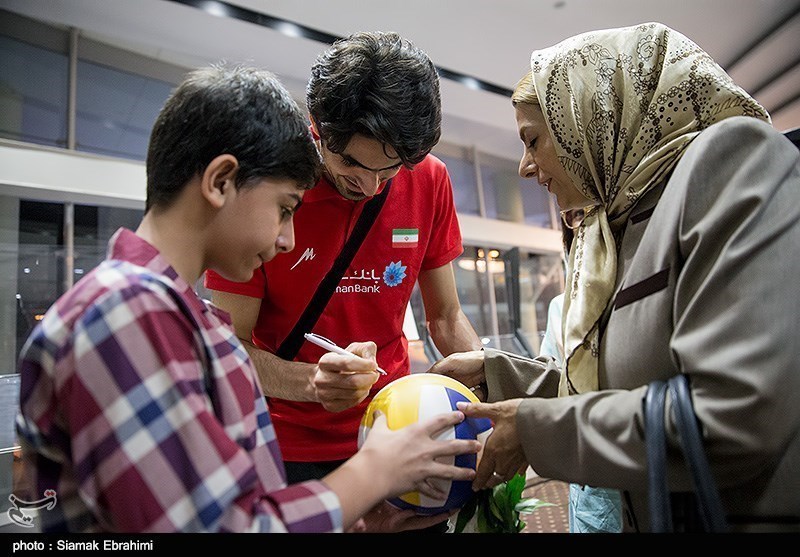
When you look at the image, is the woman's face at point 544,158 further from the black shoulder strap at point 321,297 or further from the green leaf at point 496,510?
the green leaf at point 496,510

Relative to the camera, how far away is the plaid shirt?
2.52 ft

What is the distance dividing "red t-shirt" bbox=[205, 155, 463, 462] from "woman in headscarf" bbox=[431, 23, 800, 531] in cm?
48

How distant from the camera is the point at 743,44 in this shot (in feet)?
18.4

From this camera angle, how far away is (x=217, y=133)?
1.05 metres

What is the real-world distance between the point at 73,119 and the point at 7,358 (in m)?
2.66

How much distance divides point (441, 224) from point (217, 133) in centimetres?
108

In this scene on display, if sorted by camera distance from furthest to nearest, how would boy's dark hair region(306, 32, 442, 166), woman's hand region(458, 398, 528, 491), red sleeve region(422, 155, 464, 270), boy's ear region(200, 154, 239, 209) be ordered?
red sleeve region(422, 155, 464, 270) → boy's dark hair region(306, 32, 442, 166) → woman's hand region(458, 398, 528, 491) → boy's ear region(200, 154, 239, 209)

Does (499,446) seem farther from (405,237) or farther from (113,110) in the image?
(113,110)

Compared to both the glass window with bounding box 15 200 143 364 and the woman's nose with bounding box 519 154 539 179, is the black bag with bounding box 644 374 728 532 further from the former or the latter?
the glass window with bounding box 15 200 143 364

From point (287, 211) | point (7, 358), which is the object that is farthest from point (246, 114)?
point (7, 358)

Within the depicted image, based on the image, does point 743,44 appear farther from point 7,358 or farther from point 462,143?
point 7,358

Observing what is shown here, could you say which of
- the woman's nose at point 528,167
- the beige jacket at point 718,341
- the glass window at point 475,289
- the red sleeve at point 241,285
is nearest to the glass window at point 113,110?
the glass window at point 475,289

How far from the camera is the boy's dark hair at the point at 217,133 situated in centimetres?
104

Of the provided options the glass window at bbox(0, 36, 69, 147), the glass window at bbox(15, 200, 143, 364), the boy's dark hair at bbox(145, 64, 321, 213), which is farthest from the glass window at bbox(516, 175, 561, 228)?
the boy's dark hair at bbox(145, 64, 321, 213)
